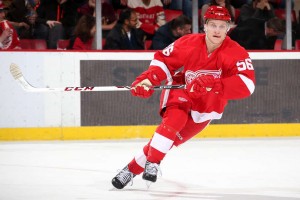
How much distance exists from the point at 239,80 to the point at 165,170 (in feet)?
4.33

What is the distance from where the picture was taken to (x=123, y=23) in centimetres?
725

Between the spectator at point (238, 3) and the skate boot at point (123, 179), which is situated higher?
the spectator at point (238, 3)

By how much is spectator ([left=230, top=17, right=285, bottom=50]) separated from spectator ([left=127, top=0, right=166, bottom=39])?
0.72 metres

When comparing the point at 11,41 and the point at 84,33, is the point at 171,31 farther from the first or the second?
the point at 11,41

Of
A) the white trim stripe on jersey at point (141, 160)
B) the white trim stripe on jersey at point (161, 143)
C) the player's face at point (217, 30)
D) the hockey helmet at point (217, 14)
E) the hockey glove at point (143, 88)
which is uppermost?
the hockey helmet at point (217, 14)

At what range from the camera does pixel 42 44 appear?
720 centimetres

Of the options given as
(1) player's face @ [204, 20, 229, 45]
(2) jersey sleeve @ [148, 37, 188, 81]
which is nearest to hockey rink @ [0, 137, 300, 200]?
(2) jersey sleeve @ [148, 37, 188, 81]

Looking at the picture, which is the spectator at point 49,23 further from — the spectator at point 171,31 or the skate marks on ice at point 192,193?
the skate marks on ice at point 192,193

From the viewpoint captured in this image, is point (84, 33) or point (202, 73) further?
point (84, 33)

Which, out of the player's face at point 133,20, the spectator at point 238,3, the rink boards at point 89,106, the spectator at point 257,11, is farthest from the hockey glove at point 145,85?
the spectator at point 238,3

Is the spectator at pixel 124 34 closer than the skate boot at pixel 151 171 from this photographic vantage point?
No

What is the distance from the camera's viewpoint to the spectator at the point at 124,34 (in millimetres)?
7215

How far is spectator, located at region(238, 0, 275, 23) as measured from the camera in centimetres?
762

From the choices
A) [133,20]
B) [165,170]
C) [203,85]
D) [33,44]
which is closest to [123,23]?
[133,20]
